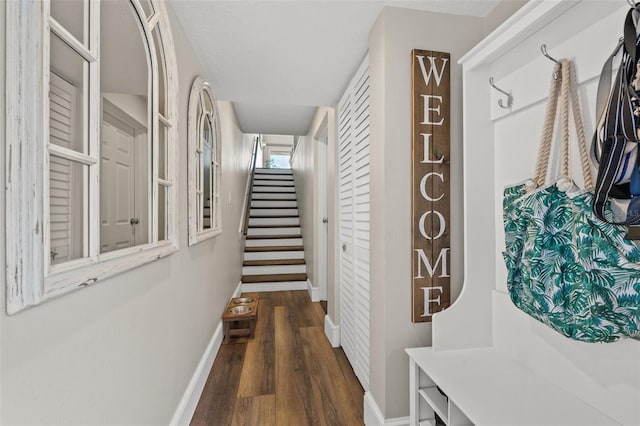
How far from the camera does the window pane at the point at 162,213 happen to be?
4.14 feet

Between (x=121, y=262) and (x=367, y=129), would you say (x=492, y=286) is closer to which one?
(x=367, y=129)

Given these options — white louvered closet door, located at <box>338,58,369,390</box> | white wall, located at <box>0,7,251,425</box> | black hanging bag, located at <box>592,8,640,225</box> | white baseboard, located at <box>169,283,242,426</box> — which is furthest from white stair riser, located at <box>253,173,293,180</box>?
black hanging bag, located at <box>592,8,640,225</box>

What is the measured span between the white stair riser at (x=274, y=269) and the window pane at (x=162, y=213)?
3294 mm

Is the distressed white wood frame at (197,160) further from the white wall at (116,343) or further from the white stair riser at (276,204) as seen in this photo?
the white stair riser at (276,204)

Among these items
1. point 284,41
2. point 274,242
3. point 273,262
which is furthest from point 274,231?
point 284,41

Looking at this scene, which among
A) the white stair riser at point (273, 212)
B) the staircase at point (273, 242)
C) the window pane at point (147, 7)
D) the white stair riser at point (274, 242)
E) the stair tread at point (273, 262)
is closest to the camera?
the window pane at point (147, 7)

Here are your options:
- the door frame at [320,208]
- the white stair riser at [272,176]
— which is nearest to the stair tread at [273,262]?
the door frame at [320,208]

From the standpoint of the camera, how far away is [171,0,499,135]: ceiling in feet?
4.66

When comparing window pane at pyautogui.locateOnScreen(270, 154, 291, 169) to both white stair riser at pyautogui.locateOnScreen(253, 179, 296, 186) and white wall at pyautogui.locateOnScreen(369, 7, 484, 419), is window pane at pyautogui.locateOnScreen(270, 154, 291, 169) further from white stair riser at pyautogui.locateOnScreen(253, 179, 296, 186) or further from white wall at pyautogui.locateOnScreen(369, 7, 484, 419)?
white wall at pyautogui.locateOnScreen(369, 7, 484, 419)

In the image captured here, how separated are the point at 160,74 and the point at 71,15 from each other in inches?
23.0

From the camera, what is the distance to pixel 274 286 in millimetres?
4391

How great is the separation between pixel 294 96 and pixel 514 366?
2252 millimetres

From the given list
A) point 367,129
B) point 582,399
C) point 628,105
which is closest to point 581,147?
point 628,105

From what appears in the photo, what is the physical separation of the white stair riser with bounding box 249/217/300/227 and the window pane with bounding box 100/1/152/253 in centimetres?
437
